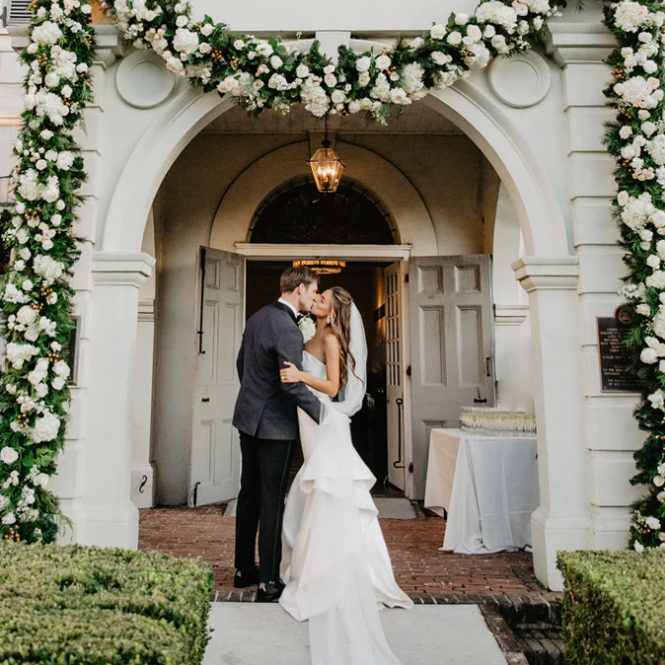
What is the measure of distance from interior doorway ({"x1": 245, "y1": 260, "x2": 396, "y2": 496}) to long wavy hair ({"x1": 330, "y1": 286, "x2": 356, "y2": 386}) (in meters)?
3.63

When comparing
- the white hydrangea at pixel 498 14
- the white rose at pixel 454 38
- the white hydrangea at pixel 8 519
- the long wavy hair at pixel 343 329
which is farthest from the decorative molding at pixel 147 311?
the white hydrangea at pixel 498 14

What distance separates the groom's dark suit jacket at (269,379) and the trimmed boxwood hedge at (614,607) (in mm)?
1749

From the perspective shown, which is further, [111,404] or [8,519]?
[111,404]

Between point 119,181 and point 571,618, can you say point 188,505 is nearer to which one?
point 119,181

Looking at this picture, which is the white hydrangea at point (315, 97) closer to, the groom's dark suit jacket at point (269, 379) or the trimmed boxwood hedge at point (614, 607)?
the groom's dark suit jacket at point (269, 379)

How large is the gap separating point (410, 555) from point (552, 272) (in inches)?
100

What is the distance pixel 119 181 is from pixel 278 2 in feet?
6.13

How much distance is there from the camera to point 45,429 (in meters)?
3.63

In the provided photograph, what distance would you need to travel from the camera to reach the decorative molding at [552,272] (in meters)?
4.08

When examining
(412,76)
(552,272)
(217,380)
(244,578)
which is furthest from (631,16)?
(217,380)

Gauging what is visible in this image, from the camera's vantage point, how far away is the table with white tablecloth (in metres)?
4.66

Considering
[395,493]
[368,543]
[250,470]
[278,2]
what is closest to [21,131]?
[278,2]

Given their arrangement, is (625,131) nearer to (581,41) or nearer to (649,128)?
(649,128)

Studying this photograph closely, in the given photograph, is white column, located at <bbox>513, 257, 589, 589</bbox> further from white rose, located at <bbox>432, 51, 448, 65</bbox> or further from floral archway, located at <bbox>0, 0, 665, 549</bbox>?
white rose, located at <bbox>432, 51, 448, 65</bbox>
